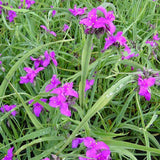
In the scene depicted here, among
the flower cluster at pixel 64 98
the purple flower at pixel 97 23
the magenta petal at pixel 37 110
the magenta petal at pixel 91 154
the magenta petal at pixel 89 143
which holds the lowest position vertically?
the magenta petal at pixel 91 154

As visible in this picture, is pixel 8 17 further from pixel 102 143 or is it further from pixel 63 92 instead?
pixel 102 143

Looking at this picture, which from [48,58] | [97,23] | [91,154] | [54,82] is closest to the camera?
[97,23]

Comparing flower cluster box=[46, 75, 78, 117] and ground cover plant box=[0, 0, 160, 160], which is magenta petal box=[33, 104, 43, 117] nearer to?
ground cover plant box=[0, 0, 160, 160]

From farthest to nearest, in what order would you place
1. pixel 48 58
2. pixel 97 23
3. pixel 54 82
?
pixel 48 58 < pixel 54 82 < pixel 97 23

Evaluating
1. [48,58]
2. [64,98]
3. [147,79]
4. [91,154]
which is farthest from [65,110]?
[48,58]

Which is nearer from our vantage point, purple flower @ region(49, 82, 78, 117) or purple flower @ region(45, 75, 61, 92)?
purple flower @ region(49, 82, 78, 117)

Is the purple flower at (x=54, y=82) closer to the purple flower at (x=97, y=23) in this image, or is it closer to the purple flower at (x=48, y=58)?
the purple flower at (x=48, y=58)

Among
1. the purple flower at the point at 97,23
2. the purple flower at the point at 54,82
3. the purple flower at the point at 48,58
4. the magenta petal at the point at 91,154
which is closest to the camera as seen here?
the purple flower at the point at 97,23

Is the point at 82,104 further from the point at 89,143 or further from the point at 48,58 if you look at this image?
the point at 48,58

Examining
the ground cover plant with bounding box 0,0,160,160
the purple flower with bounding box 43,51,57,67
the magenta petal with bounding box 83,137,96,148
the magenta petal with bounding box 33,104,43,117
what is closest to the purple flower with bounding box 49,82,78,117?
the ground cover plant with bounding box 0,0,160,160

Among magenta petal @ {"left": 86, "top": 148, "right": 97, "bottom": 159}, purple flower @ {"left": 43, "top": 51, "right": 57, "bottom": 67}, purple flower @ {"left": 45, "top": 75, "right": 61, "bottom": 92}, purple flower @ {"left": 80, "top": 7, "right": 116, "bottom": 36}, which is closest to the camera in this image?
purple flower @ {"left": 80, "top": 7, "right": 116, "bottom": 36}

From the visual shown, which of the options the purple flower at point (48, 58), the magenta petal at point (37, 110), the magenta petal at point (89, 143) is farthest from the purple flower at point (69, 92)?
the purple flower at point (48, 58)

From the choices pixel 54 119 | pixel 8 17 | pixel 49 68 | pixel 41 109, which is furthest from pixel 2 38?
pixel 54 119
